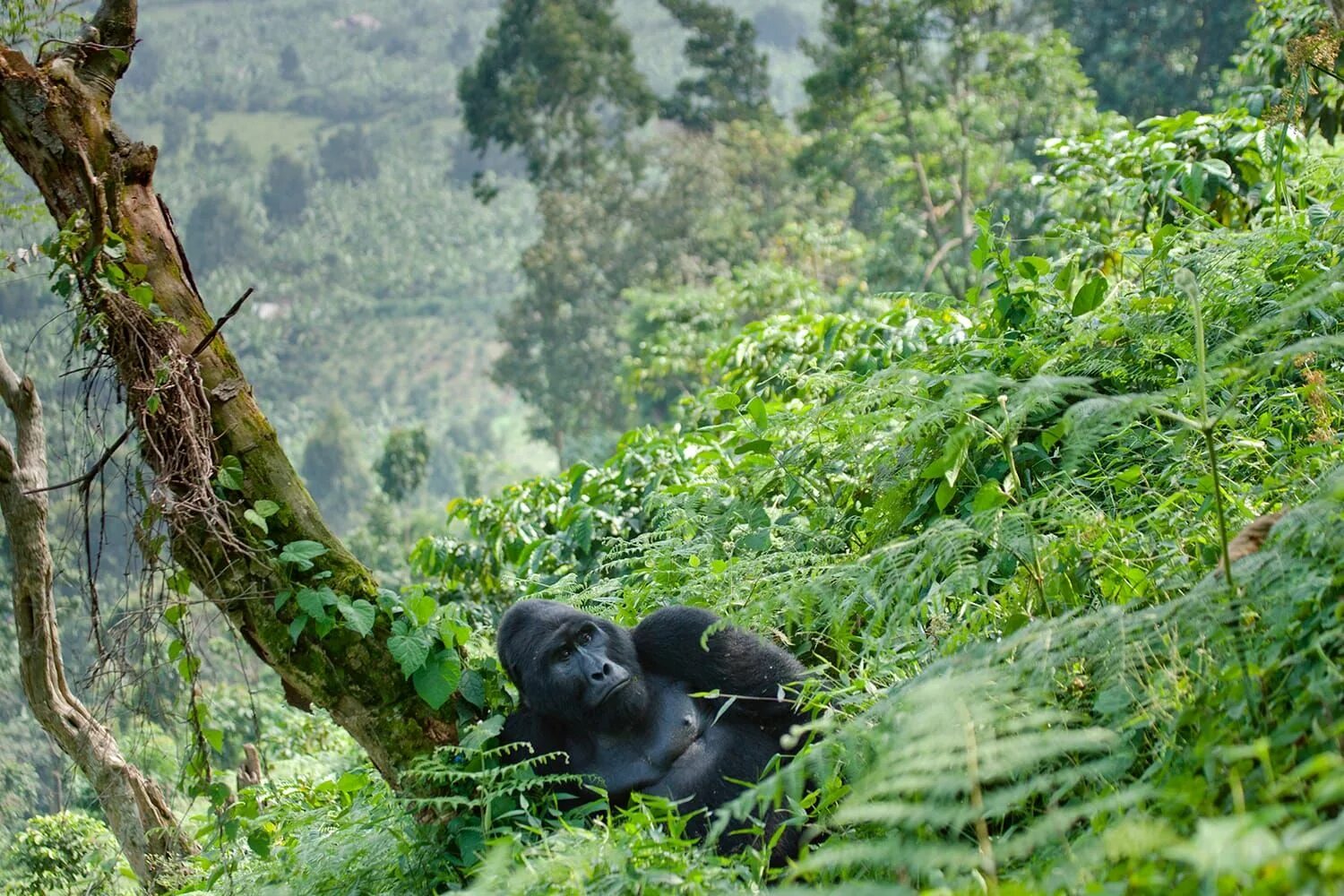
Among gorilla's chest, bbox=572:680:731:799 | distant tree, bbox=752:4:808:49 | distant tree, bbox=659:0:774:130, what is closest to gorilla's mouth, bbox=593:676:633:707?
gorilla's chest, bbox=572:680:731:799

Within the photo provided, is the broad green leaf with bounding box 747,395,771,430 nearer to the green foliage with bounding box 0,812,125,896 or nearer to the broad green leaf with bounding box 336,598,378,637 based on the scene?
the broad green leaf with bounding box 336,598,378,637

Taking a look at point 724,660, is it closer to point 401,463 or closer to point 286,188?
point 401,463

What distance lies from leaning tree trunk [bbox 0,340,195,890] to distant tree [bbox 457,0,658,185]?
1992cm

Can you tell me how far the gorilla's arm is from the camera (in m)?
2.84

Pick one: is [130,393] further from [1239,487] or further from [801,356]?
[801,356]

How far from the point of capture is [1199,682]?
1743mm

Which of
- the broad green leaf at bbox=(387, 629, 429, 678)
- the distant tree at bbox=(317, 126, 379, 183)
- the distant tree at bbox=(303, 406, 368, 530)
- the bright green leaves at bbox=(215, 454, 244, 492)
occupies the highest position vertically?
the distant tree at bbox=(317, 126, 379, 183)

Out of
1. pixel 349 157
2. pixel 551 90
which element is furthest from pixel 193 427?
pixel 349 157

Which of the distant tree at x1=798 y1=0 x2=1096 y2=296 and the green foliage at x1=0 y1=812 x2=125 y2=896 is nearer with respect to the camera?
the green foliage at x1=0 y1=812 x2=125 y2=896

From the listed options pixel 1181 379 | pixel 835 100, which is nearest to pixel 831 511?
pixel 1181 379

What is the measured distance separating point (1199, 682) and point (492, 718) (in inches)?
54.6

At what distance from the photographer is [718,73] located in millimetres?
25984

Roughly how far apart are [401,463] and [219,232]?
22.1m

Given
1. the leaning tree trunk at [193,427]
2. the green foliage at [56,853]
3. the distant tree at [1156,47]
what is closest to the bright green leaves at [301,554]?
the leaning tree trunk at [193,427]
